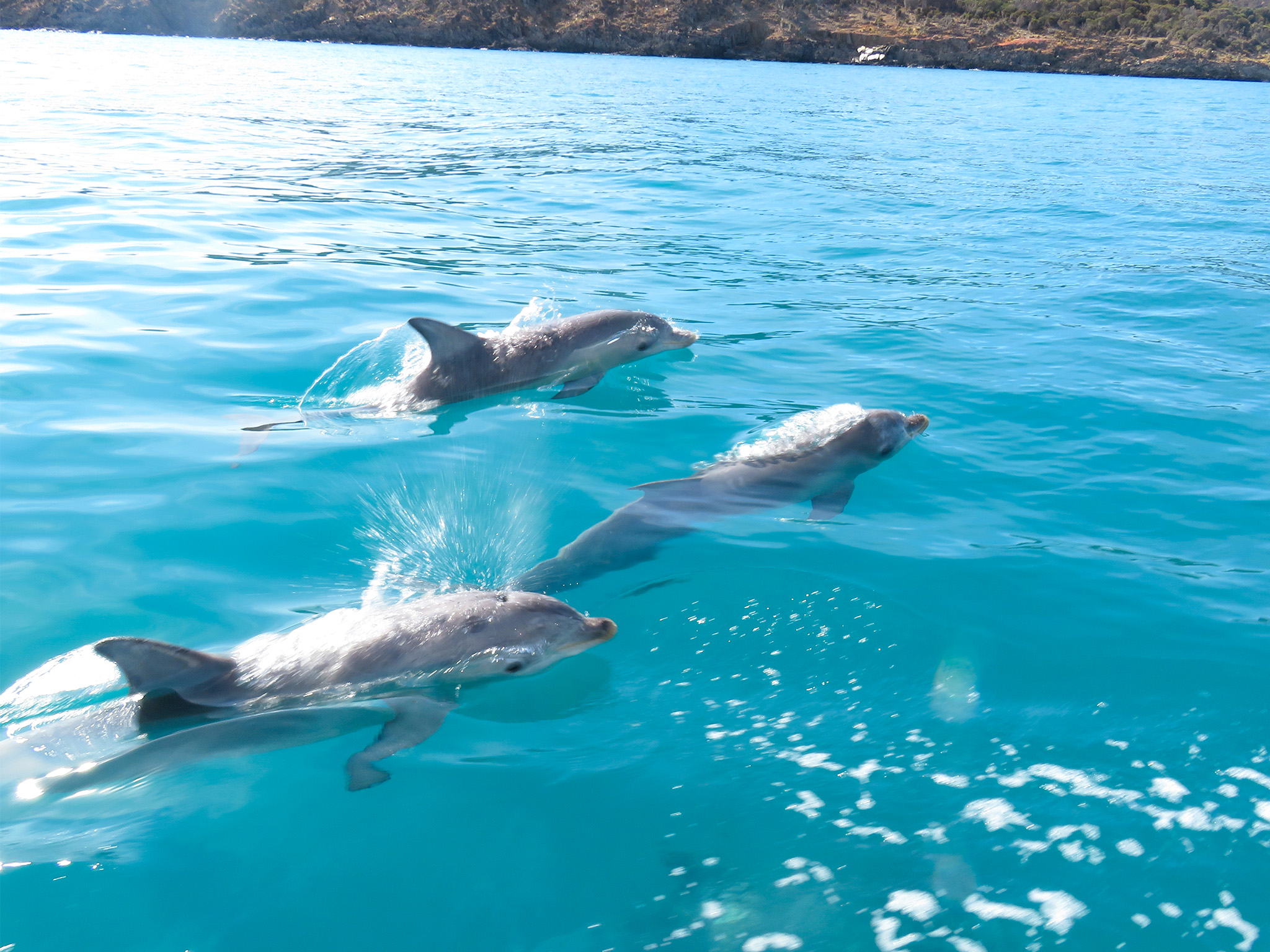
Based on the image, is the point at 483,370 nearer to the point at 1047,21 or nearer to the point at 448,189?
the point at 448,189

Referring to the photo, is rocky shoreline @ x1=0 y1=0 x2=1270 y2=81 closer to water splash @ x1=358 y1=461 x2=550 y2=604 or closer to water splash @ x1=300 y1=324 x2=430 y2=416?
water splash @ x1=300 y1=324 x2=430 y2=416

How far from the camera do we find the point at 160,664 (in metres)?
3.85

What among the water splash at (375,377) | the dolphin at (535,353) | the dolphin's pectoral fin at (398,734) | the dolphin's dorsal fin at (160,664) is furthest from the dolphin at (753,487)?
the water splash at (375,377)

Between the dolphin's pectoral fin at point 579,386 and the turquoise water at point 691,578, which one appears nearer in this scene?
the turquoise water at point 691,578

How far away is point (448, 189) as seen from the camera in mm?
18422

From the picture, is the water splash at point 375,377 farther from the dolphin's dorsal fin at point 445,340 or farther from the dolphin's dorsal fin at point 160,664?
the dolphin's dorsal fin at point 160,664

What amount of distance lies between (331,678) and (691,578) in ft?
6.80

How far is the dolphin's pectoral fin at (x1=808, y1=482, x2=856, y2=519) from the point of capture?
20.6 feet

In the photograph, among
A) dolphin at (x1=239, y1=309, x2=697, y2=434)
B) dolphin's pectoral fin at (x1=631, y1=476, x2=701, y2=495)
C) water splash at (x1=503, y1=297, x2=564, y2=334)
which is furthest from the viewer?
water splash at (x1=503, y1=297, x2=564, y2=334)

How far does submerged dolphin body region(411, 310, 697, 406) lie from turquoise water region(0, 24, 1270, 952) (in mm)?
302

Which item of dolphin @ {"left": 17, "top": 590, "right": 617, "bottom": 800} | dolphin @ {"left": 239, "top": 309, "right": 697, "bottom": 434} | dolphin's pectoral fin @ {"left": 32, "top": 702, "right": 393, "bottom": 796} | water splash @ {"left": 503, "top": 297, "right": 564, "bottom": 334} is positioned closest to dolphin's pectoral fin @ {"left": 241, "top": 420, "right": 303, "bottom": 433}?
dolphin @ {"left": 239, "top": 309, "right": 697, "bottom": 434}

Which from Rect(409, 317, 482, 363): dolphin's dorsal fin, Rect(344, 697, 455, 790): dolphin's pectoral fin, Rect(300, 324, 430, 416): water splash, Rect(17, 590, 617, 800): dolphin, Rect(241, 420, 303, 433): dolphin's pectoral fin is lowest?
Rect(344, 697, 455, 790): dolphin's pectoral fin

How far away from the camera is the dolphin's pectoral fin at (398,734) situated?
373 centimetres

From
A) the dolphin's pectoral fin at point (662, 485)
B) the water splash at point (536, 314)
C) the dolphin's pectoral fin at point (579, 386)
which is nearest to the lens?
the dolphin's pectoral fin at point (662, 485)
